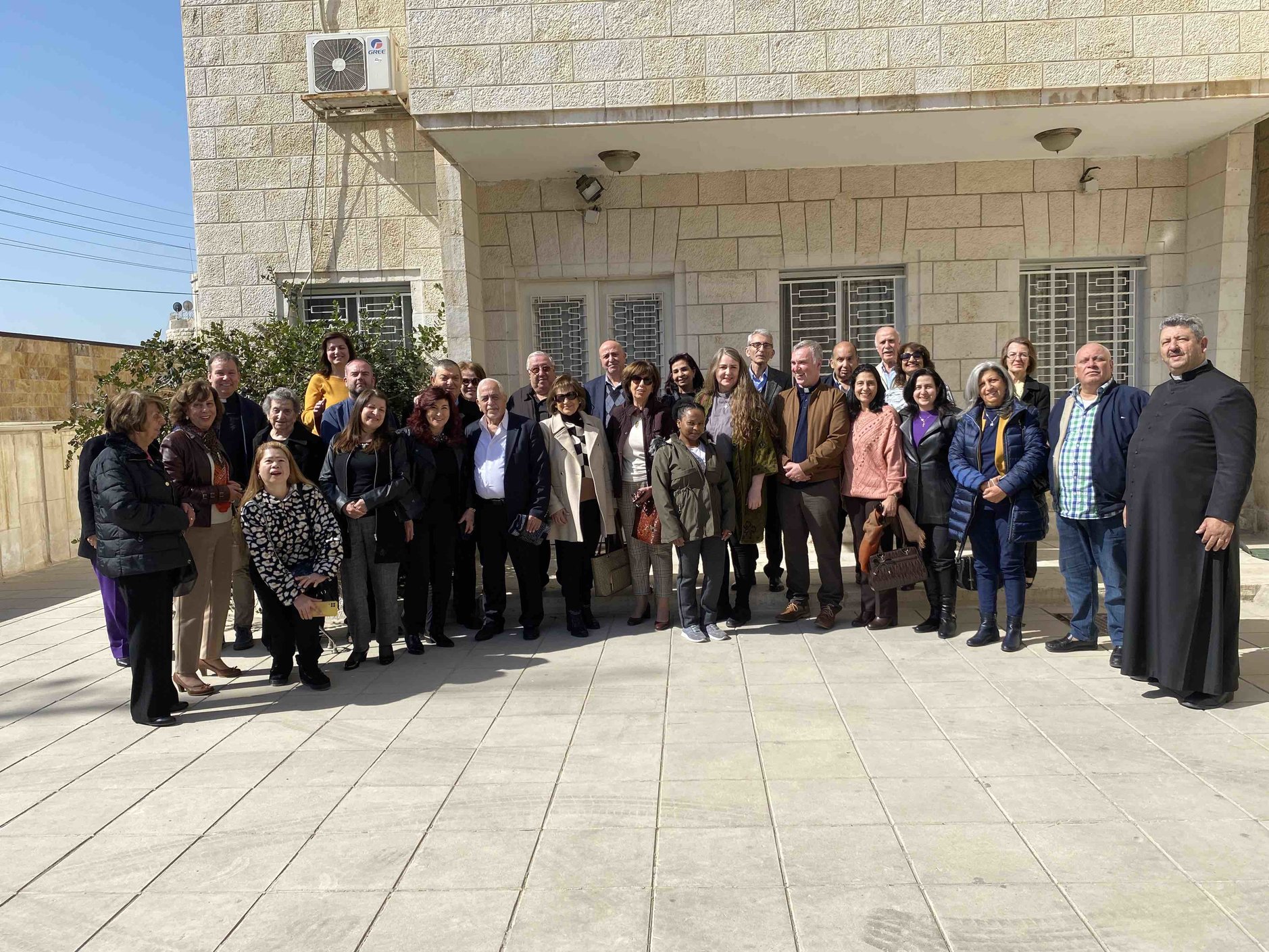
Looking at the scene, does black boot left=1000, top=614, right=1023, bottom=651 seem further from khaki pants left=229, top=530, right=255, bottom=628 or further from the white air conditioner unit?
the white air conditioner unit

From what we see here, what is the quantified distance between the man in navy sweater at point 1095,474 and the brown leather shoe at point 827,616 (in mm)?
1350

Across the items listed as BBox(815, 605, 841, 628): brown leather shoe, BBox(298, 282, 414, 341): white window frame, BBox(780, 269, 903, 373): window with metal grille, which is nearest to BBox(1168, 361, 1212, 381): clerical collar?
BBox(815, 605, 841, 628): brown leather shoe

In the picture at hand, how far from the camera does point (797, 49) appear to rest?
708 centimetres

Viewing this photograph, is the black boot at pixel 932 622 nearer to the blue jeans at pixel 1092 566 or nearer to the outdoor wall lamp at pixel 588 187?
the blue jeans at pixel 1092 566

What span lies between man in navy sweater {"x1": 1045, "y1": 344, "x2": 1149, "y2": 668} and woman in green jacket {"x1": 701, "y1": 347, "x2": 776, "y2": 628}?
1747 millimetres

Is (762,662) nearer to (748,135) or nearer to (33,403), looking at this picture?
(748,135)

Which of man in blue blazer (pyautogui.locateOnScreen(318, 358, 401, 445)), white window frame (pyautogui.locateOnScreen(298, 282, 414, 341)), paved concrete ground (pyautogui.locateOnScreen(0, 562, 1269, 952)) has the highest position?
white window frame (pyautogui.locateOnScreen(298, 282, 414, 341))

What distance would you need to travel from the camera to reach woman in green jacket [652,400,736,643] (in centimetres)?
599

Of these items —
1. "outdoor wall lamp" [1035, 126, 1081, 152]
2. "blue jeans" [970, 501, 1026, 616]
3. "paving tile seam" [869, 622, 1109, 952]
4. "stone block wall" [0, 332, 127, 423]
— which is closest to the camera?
"paving tile seam" [869, 622, 1109, 952]

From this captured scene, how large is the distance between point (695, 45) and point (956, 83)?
194 cm

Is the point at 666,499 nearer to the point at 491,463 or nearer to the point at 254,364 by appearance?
the point at 491,463

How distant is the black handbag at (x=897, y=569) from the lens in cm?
596

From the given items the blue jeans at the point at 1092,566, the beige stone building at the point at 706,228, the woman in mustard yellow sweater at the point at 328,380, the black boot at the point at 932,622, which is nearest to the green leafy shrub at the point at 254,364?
the woman in mustard yellow sweater at the point at 328,380

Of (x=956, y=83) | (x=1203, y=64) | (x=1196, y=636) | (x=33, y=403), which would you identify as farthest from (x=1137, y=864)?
(x=33, y=403)
